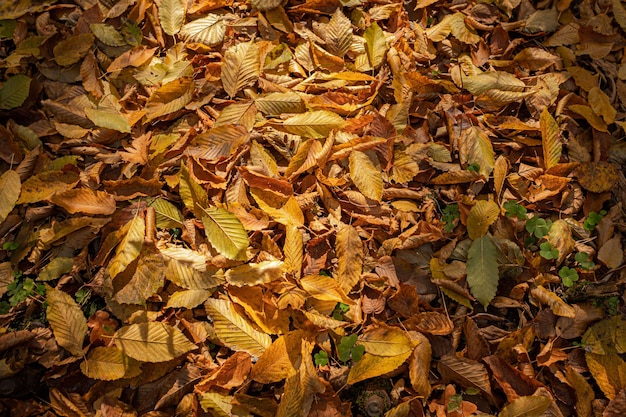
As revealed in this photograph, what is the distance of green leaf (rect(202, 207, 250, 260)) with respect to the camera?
165 cm

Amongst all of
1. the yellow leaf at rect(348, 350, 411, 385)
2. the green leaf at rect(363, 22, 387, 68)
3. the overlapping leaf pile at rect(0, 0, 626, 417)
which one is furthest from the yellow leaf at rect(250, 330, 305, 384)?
the green leaf at rect(363, 22, 387, 68)

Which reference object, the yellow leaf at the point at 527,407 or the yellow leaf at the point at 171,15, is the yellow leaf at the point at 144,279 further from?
the yellow leaf at the point at 527,407

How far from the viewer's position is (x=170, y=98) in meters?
1.96

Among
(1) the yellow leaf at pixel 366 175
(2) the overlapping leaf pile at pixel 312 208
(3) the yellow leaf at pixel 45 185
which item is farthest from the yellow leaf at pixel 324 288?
(3) the yellow leaf at pixel 45 185

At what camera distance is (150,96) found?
1.95 meters

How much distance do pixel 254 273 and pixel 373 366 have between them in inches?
19.4

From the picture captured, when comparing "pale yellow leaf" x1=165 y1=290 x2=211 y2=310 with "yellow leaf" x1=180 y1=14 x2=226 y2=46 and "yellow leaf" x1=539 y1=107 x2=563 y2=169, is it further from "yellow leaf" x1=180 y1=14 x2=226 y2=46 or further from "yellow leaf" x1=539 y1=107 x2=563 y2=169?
"yellow leaf" x1=539 y1=107 x2=563 y2=169

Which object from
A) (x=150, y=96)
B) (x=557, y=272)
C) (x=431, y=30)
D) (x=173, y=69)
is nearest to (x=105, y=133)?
(x=150, y=96)

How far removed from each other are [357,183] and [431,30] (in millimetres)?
838

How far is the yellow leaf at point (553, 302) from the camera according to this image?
1.68 m

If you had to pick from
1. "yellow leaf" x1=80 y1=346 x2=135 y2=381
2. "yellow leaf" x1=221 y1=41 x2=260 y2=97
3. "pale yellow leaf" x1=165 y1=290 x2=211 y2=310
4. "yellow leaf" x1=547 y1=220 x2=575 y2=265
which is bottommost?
"yellow leaf" x1=80 y1=346 x2=135 y2=381

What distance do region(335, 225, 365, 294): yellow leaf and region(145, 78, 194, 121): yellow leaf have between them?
0.82 meters

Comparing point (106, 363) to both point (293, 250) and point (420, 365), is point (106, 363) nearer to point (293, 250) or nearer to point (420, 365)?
point (293, 250)

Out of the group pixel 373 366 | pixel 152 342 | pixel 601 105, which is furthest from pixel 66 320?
pixel 601 105
